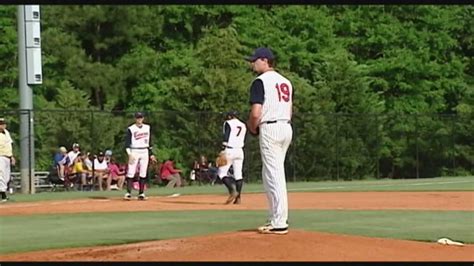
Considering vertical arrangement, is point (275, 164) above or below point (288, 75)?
below

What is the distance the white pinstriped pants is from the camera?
11.4m

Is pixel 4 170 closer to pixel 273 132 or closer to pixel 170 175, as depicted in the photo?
pixel 273 132

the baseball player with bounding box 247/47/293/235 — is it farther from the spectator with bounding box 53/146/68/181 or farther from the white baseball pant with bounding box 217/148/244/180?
the spectator with bounding box 53/146/68/181

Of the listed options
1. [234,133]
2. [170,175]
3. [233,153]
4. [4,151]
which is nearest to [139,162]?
[233,153]

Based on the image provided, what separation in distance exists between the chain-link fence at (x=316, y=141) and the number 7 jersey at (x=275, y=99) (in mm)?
25072

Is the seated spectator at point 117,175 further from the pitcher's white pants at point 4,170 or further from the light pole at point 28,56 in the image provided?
the pitcher's white pants at point 4,170

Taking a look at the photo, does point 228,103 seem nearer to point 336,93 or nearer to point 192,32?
point 336,93

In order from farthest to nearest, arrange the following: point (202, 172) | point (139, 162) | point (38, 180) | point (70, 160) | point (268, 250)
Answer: point (202, 172), point (38, 180), point (70, 160), point (139, 162), point (268, 250)

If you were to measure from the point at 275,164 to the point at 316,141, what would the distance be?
97.8 ft

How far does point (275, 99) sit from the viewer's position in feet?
37.4

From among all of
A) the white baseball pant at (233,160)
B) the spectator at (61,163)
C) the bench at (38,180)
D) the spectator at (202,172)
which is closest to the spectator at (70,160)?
the spectator at (61,163)

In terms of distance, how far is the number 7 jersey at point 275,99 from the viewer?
11.4 m

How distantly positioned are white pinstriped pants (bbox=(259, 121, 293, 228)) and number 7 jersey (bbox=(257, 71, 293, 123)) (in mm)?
96

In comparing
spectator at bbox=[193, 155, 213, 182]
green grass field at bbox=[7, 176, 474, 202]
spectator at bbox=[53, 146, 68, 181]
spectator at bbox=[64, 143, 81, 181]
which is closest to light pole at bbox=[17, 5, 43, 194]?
green grass field at bbox=[7, 176, 474, 202]
